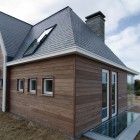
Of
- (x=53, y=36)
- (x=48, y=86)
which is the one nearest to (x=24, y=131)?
(x=48, y=86)

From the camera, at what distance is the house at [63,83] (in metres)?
5.27

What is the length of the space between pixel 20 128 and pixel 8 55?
15.2 feet

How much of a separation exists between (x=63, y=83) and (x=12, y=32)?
24.2 ft

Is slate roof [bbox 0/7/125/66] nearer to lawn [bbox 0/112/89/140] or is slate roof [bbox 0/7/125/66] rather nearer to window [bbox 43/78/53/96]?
window [bbox 43/78/53/96]

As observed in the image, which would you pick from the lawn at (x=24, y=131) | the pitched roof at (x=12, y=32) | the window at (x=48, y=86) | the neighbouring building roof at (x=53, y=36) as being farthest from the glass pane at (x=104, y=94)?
the pitched roof at (x=12, y=32)

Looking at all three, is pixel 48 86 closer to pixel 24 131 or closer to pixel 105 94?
pixel 24 131

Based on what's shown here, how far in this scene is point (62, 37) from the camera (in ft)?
21.2

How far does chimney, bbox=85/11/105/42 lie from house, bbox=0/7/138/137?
297cm

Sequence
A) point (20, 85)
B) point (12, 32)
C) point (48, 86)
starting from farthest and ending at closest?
point (12, 32), point (20, 85), point (48, 86)

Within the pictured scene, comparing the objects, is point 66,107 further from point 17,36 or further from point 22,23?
point 22,23

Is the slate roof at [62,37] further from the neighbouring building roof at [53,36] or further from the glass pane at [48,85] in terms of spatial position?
the glass pane at [48,85]

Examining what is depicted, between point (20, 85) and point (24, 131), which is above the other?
point (20, 85)

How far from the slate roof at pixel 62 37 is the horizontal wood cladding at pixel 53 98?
615mm

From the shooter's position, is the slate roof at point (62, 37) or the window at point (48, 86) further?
the window at point (48, 86)
